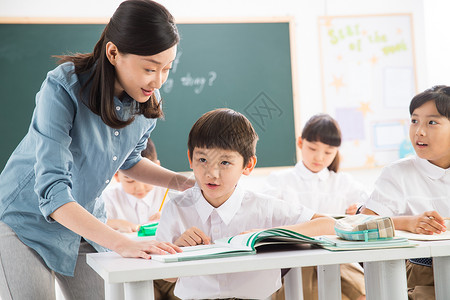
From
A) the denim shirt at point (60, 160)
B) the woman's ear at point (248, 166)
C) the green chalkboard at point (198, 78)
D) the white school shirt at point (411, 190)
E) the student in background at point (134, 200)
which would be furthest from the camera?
the green chalkboard at point (198, 78)

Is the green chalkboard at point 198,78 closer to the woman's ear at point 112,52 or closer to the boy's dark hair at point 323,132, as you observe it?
the boy's dark hair at point 323,132

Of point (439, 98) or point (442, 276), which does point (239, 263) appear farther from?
point (439, 98)

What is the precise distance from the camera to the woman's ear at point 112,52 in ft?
4.46

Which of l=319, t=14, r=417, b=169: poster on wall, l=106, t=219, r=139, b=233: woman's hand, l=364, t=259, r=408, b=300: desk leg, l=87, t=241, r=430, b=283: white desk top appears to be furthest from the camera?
l=319, t=14, r=417, b=169: poster on wall

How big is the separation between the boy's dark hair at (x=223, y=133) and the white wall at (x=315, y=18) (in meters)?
2.45

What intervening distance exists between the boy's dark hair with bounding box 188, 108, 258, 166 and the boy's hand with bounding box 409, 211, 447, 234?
52 cm

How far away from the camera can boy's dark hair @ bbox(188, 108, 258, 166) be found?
1.56 metres

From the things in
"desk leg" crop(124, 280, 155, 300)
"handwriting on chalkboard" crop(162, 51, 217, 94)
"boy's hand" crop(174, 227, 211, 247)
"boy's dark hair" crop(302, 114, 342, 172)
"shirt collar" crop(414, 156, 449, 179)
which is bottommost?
"desk leg" crop(124, 280, 155, 300)

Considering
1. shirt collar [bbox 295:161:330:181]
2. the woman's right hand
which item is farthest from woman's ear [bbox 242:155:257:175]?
shirt collar [bbox 295:161:330:181]

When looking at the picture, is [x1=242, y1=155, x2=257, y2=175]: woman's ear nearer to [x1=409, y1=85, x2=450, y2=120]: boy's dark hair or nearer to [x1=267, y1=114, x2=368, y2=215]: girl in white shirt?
[x1=409, y1=85, x2=450, y2=120]: boy's dark hair

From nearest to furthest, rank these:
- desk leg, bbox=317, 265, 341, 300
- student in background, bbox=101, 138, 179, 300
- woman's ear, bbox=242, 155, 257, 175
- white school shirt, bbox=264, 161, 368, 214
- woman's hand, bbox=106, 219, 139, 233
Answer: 1. desk leg, bbox=317, 265, 341, 300
2. woman's ear, bbox=242, 155, 257, 175
3. woman's hand, bbox=106, 219, 139, 233
4. student in background, bbox=101, 138, 179, 300
5. white school shirt, bbox=264, 161, 368, 214

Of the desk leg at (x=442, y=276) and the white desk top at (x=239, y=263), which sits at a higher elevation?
the white desk top at (x=239, y=263)

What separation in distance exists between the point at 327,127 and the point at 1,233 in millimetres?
2143

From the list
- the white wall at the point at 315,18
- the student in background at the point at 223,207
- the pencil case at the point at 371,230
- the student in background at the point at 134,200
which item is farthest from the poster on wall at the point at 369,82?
the pencil case at the point at 371,230
